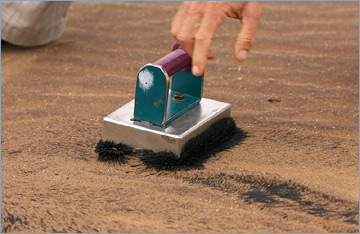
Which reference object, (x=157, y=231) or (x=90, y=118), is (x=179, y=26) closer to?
(x=157, y=231)

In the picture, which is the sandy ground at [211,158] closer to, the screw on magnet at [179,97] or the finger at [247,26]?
the screw on magnet at [179,97]

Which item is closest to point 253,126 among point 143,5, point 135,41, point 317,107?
point 317,107

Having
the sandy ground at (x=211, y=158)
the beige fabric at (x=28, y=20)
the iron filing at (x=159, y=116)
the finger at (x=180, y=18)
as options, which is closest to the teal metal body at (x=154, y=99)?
the iron filing at (x=159, y=116)

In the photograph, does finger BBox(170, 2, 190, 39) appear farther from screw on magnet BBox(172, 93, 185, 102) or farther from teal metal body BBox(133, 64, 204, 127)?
screw on magnet BBox(172, 93, 185, 102)

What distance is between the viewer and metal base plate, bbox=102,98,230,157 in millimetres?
2416

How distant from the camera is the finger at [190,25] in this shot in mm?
1712

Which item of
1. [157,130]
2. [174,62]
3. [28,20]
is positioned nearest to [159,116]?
[157,130]

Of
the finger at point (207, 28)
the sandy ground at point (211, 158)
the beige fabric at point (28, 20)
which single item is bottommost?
the sandy ground at point (211, 158)

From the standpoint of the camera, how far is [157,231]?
2.01 metres

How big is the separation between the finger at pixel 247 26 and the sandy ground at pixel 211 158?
62 centimetres

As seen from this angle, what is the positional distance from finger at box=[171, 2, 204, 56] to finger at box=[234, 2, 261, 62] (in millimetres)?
130

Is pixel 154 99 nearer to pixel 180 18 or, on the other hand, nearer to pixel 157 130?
pixel 157 130

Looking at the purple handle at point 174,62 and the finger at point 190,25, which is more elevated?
the finger at point 190,25

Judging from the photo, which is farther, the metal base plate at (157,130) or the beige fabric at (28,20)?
the beige fabric at (28,20)
